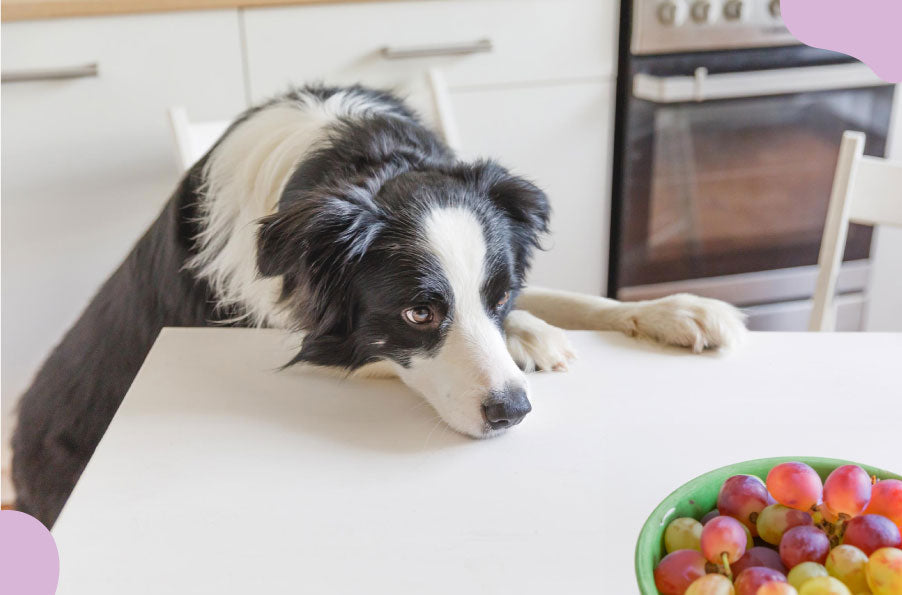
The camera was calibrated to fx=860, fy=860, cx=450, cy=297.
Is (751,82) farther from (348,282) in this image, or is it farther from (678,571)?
(678,571)

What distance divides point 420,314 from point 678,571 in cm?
56

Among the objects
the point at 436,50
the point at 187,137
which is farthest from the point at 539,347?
the point at 436,50

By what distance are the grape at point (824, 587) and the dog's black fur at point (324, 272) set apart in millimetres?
599

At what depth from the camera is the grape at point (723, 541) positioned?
483 millimetres

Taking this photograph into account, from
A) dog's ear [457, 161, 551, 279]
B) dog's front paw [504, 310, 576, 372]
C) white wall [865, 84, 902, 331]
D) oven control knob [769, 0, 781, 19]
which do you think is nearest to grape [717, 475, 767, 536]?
dog's front paw [504, 310, 576, 372]

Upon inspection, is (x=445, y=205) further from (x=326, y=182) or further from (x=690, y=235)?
(x=690, y=235)

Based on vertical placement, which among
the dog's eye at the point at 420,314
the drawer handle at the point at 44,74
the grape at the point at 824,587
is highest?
the drawer handle at the point at 44,74

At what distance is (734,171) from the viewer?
Result: 8.05 ft

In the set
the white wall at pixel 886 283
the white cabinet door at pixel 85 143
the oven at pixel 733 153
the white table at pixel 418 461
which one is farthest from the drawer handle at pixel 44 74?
the white wall at pixel 886 283

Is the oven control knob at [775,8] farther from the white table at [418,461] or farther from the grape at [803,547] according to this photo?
the grape at [803,547]

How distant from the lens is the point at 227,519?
747 mm

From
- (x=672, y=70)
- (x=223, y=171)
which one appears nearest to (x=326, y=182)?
(x=223, y=171)

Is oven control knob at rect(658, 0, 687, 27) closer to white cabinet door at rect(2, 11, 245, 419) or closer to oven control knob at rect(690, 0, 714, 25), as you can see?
oven control knob at rect(690, 0, 714, 25)

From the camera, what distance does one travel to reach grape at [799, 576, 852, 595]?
1.46ft
